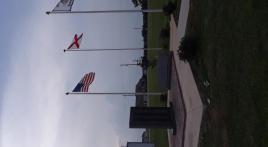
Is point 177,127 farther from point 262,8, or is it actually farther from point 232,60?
point 262,8

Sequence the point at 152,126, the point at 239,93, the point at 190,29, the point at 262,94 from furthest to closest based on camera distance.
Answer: the point at 152,126, the point at 190,29, the point at 239,93, the point at 262,94

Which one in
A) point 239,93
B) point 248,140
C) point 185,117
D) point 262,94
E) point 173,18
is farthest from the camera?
point 173,18

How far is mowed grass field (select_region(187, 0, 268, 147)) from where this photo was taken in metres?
12.1

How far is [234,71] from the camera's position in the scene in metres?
14.2

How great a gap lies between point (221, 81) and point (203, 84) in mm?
3157

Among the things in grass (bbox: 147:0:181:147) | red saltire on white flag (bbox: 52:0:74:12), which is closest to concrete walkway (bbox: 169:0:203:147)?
red saltire on white flag (bbox: 52:0:74:12)

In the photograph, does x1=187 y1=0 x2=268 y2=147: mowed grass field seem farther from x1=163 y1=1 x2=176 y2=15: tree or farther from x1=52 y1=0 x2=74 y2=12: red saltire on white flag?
x1=163 y1=1 x2=176 y2=15: tree

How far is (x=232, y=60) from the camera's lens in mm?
14477

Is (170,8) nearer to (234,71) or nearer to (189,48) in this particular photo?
(189,48)

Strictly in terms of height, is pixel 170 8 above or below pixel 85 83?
above

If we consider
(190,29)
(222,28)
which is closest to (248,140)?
(222,28)

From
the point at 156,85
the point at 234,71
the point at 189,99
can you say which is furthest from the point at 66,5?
the point at 156,85

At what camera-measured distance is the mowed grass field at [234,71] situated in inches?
475

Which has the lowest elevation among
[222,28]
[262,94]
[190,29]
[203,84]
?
[262,94]
